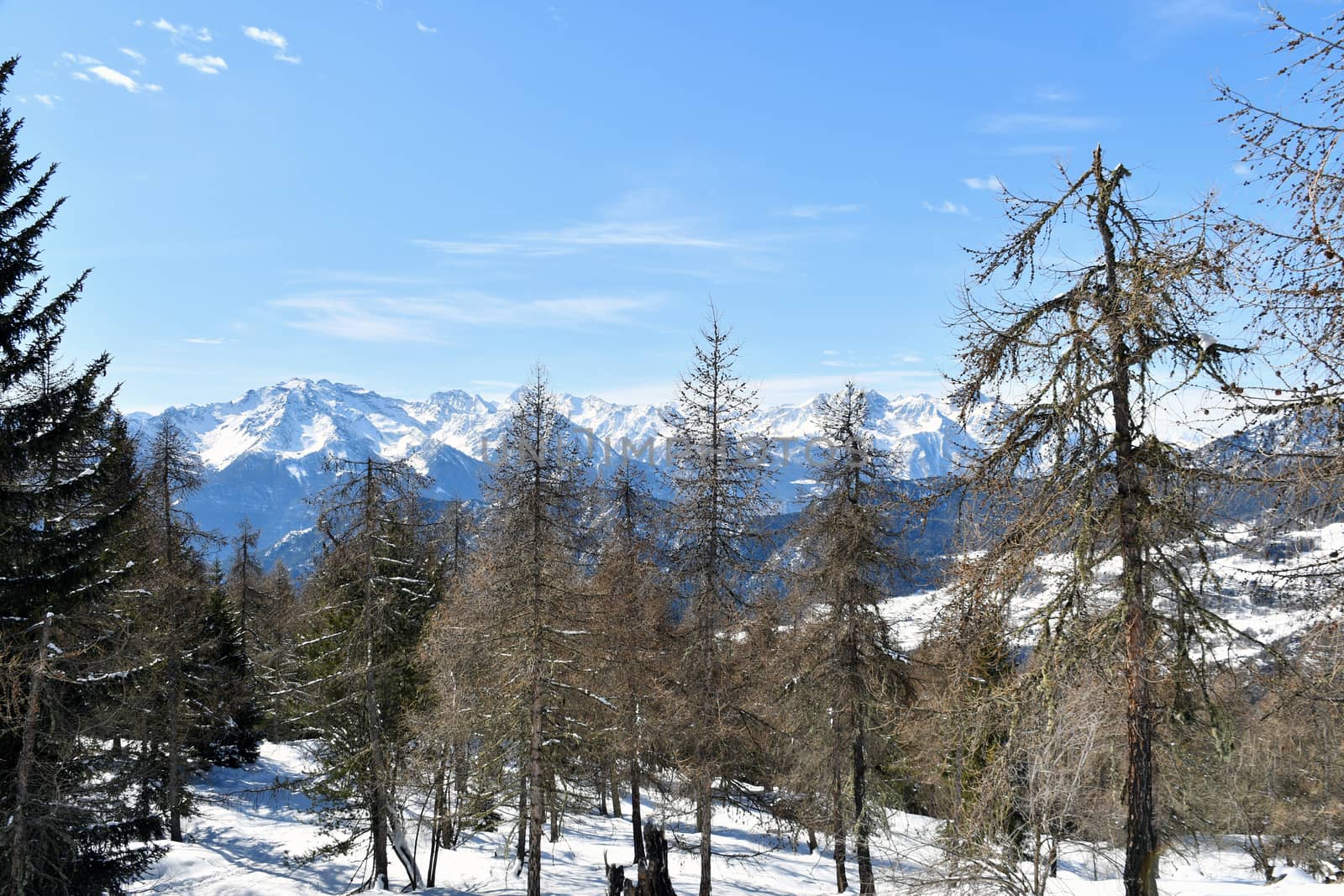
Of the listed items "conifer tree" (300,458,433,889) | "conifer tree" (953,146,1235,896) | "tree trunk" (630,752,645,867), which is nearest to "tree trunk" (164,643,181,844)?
"conifer tree" (300,458,433,889)

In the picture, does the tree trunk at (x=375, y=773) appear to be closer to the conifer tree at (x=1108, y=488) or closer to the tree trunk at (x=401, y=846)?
the tree trunk at (x=401, y=846)

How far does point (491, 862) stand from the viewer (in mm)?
25266

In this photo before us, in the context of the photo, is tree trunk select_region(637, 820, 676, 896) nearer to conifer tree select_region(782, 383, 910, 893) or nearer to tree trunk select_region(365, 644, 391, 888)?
conifer tree select_region(782, 383, 910, 893)

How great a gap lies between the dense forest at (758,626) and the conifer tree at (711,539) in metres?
0.09

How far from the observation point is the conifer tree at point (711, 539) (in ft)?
57.9

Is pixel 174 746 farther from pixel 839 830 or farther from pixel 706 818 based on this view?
pixel 839 830

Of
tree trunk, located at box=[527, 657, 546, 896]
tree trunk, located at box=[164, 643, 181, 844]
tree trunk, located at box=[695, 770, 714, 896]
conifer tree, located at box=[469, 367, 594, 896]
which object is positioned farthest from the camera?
tree trunk, located at box=[164, 643, 181, 844]

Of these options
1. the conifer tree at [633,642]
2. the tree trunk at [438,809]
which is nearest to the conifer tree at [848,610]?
the conifer tree at [633,642]

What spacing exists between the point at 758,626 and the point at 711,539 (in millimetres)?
3192

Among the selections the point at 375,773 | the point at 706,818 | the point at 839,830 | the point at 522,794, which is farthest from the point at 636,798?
the point at 375,773

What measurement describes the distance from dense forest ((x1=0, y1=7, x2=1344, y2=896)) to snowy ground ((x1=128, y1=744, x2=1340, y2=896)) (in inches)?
57.6

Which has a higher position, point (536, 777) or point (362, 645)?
point (362, 645)

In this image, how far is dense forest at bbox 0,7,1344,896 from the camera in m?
7.25

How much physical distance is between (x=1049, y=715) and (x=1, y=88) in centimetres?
1865
